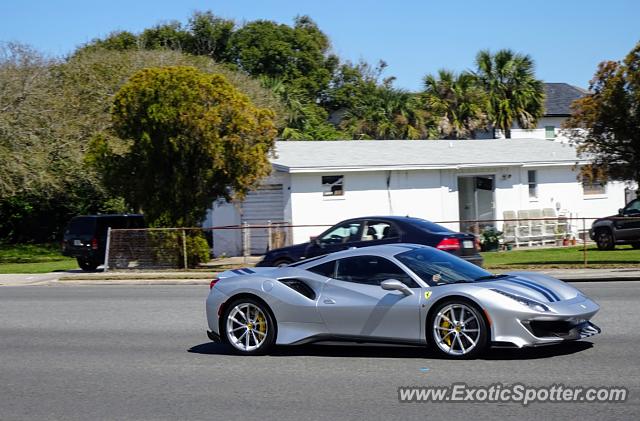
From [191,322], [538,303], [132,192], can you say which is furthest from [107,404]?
[132,192]

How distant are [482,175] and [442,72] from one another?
1599cm

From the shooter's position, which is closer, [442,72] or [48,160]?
[48,160]

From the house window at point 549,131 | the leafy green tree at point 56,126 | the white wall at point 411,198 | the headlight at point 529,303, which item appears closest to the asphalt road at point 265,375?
the headlight at point 529,303

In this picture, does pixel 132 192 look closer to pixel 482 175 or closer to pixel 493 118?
pixel 482 175

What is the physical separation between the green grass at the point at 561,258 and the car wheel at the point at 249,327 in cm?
1372

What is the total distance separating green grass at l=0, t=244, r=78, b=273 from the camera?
1243 inches

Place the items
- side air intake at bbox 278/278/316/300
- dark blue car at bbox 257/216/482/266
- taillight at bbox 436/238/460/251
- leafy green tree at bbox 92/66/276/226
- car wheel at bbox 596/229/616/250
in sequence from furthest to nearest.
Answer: car wheel at bbox 596/229/616/250, leafy green tree at bbox 92/66/276/226, dark blue car at bbox 257/216/482/266, taillight at bbox 436/238/460/251, side air intake at bbox 278/278/316/300

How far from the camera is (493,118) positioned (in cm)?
4997

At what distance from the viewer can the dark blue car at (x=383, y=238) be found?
1931 cm

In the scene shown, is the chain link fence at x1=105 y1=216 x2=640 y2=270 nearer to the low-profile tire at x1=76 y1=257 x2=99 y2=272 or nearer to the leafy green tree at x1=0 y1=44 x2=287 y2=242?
the low-profile tire at x1=76 y1=257 x2=99 y2=272

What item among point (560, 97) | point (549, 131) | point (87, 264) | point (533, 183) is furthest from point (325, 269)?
point (560, 97)

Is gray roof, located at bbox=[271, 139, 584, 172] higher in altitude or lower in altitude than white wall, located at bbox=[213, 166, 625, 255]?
higher

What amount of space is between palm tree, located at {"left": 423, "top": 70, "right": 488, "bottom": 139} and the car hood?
39.8 meters

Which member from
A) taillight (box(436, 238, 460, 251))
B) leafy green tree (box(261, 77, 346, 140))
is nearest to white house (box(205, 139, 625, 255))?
taillight (box(436, 238, 460, 251))
